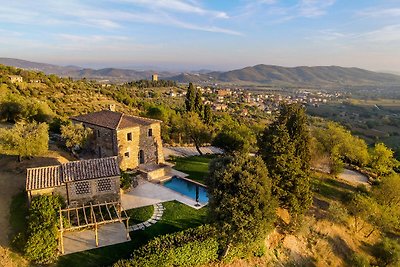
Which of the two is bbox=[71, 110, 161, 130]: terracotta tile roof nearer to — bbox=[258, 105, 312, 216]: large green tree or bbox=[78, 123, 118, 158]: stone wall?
bbox=[78, 123, 118, 158]: stone wall

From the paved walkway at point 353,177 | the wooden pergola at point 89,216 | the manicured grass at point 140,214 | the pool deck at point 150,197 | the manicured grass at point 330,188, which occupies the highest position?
the wooden pergola at point 89,216

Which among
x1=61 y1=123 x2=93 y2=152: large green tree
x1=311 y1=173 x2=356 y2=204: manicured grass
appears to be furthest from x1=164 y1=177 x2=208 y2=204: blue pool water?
x1=311 y1=173 x2=356 y2=204: manicured grass

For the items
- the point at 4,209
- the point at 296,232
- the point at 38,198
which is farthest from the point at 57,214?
the point at 296,232

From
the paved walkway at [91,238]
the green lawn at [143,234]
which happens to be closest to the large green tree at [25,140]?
the paved walkway at [91,238]

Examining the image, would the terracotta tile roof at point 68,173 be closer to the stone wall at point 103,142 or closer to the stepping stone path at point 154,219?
the stepping stone path at point 154,219

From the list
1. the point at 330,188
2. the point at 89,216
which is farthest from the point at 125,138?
the point at 330,188

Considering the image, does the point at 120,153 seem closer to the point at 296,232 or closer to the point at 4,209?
the point at 4,209

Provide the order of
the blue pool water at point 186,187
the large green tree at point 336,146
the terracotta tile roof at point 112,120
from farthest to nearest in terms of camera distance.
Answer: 1. the large green tree at point 336,146
2. the terracotta tile roof at point 112,120
3. the blue pool water at point 186,187
